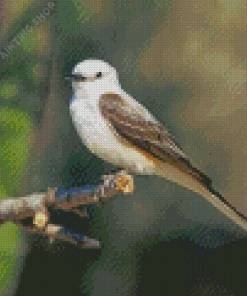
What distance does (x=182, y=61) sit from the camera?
4.85 feet

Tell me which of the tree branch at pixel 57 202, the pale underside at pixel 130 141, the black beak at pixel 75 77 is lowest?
the tree branch at pixel 57 202

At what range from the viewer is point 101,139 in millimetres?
1243

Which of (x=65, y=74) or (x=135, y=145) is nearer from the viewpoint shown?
(x=135, y=145)

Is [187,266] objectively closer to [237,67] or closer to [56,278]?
[56,278]

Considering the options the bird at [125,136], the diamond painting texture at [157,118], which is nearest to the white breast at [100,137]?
the bird at [125,136]

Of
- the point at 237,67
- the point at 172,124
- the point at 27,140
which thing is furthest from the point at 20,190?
the point at 237,67

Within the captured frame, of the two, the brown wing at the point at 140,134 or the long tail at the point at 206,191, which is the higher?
the brown wing at the point at 140,134

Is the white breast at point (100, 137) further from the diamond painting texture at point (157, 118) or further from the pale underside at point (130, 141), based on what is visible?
the diamond painting texture at point (157, 118)

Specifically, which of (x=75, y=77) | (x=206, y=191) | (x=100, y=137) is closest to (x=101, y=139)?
(x=100, y=137)

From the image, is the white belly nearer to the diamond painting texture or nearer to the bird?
the bird

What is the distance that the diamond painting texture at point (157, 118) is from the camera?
4.63 ft

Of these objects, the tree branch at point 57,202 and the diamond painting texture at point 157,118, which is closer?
the tree branch at point 57,202

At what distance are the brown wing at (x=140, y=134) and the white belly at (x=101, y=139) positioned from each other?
25 mm

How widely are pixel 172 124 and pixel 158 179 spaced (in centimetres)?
20
